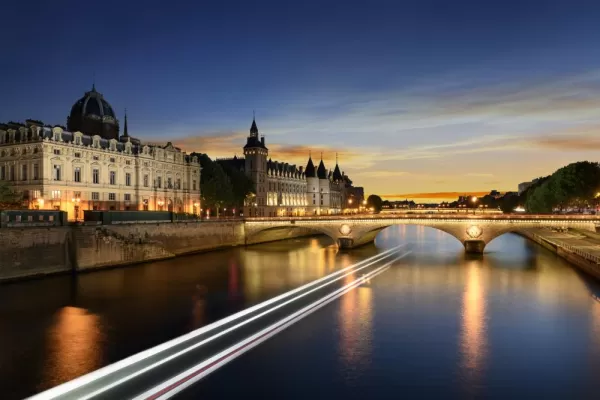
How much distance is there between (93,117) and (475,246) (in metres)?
67.1

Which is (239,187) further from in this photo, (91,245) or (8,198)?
(91,245)

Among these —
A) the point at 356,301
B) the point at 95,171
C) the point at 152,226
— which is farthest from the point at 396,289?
the point at 95,171

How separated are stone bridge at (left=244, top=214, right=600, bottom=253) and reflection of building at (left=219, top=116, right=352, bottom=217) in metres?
44.8

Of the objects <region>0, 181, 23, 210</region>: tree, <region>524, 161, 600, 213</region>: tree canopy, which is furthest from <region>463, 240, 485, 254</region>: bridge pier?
<region>0, 181, 23, 210</region>: tree

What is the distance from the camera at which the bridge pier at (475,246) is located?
70125 mm

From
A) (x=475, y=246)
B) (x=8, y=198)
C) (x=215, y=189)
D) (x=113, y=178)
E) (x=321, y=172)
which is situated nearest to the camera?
(x=8, y=198)

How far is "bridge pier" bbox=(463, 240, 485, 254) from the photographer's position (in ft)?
230

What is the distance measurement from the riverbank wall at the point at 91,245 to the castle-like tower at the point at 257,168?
54545mm

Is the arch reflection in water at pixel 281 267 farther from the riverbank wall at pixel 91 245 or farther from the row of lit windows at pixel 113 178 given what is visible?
the row of lit windows at pixel 113 178

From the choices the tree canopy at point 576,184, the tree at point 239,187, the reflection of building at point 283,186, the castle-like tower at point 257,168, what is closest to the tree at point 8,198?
the tree at point 239,187

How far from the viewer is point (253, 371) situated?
23.5 meters

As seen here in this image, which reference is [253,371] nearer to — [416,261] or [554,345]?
[554,345]

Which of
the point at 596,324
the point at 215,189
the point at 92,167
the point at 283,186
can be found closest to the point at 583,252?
the point at 596,324

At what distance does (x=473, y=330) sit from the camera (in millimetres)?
30797
